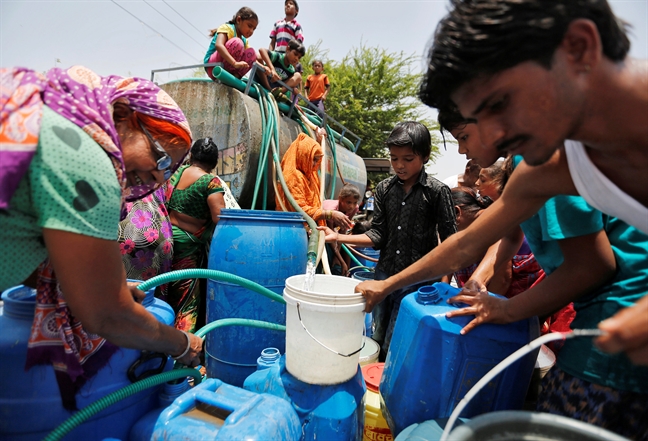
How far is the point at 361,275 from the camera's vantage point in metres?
3.71

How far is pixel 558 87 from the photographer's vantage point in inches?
33.1

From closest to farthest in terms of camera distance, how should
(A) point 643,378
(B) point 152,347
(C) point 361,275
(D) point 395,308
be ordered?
(A) point 643,378 → (B) point 152,347 → (D) point 395,308 → (C) point 361,275

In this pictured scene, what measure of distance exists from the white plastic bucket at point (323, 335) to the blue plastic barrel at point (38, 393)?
0.62 metres

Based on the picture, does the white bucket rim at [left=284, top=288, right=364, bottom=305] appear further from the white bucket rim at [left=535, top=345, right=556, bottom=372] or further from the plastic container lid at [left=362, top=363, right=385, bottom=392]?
the white bucket rim at [left=535, top=345, right=556, bottom=372]

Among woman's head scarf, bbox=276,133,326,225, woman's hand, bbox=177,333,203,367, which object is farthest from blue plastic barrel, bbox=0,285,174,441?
woman's head scarf, bbox=276,133,326,225

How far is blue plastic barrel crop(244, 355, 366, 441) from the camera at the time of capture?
4.72 feet

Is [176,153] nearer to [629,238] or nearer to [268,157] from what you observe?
[629,238]

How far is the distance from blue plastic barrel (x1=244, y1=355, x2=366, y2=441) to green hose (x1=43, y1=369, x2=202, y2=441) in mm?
430

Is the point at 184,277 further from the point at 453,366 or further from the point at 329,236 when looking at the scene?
the point at 329,236

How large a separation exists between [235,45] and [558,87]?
4115mm

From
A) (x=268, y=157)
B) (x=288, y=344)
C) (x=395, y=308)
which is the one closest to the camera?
(x=288, y=344)

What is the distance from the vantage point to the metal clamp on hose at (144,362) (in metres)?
1.27

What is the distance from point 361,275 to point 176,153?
2746mm

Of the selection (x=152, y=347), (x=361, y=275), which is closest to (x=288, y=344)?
(x=152, y=347)
